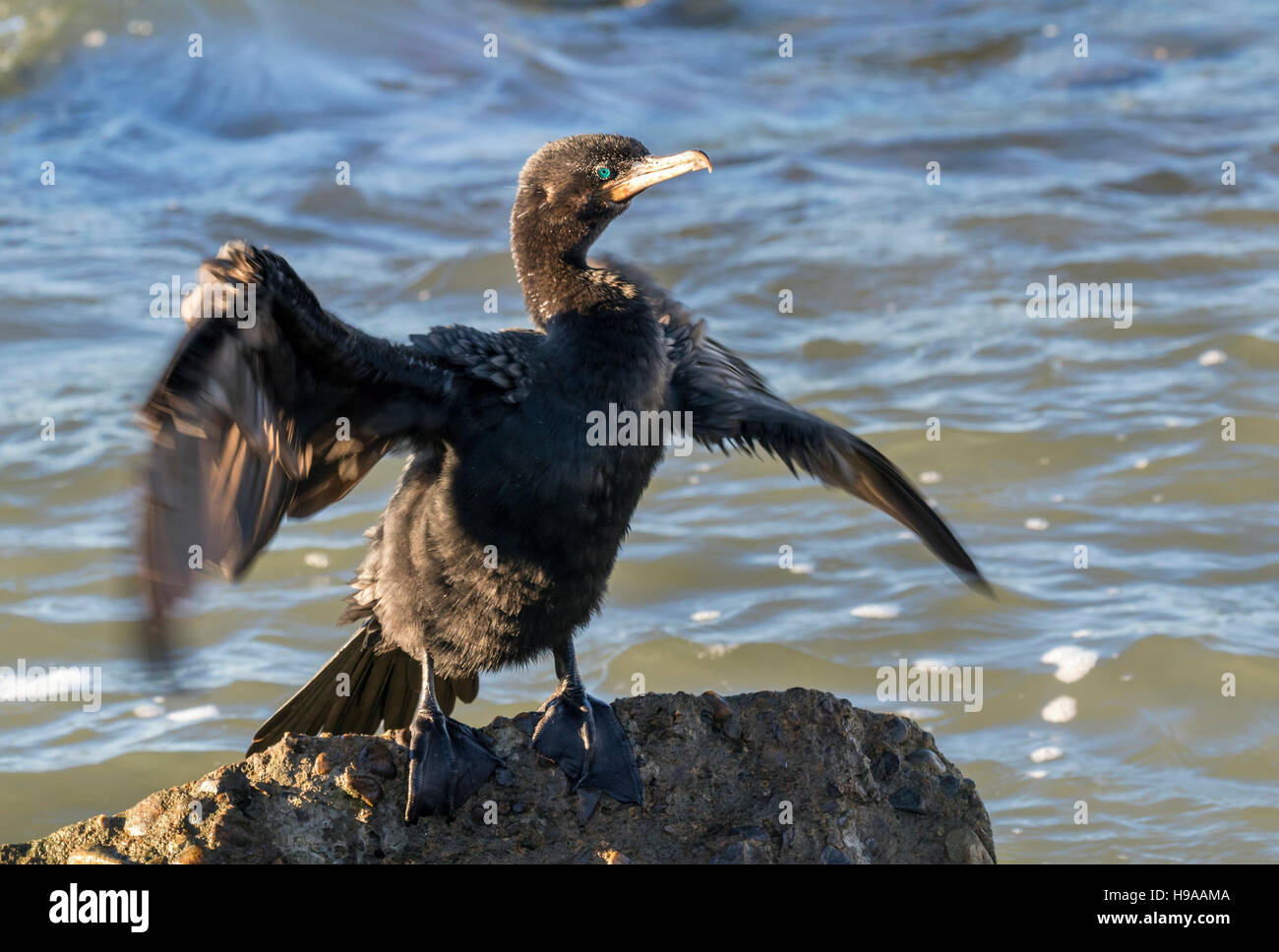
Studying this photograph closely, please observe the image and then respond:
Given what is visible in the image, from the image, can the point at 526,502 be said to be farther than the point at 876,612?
No

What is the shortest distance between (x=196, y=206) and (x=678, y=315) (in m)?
7.22

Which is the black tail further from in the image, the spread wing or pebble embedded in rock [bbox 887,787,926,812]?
pebble embedded in rock [bbox 887,787,926,812]

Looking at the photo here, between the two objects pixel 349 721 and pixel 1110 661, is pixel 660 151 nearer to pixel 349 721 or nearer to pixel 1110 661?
pixel 1110 661

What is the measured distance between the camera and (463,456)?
178 inches

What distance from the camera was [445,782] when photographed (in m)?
4.18

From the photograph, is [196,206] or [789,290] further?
[196,206]

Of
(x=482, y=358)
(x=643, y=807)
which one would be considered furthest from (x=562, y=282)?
(x=643, y=807)

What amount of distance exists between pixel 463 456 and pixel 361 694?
0.98 m

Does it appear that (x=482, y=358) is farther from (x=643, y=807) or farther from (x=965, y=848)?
(x=965, y=848)

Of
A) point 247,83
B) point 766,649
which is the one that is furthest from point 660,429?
point 247,83

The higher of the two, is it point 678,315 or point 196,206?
point 196,206

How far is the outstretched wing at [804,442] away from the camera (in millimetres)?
4922

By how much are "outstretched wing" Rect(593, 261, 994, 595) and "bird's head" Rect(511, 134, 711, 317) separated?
0.31 meters

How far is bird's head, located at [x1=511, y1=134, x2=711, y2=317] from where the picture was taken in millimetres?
4824
